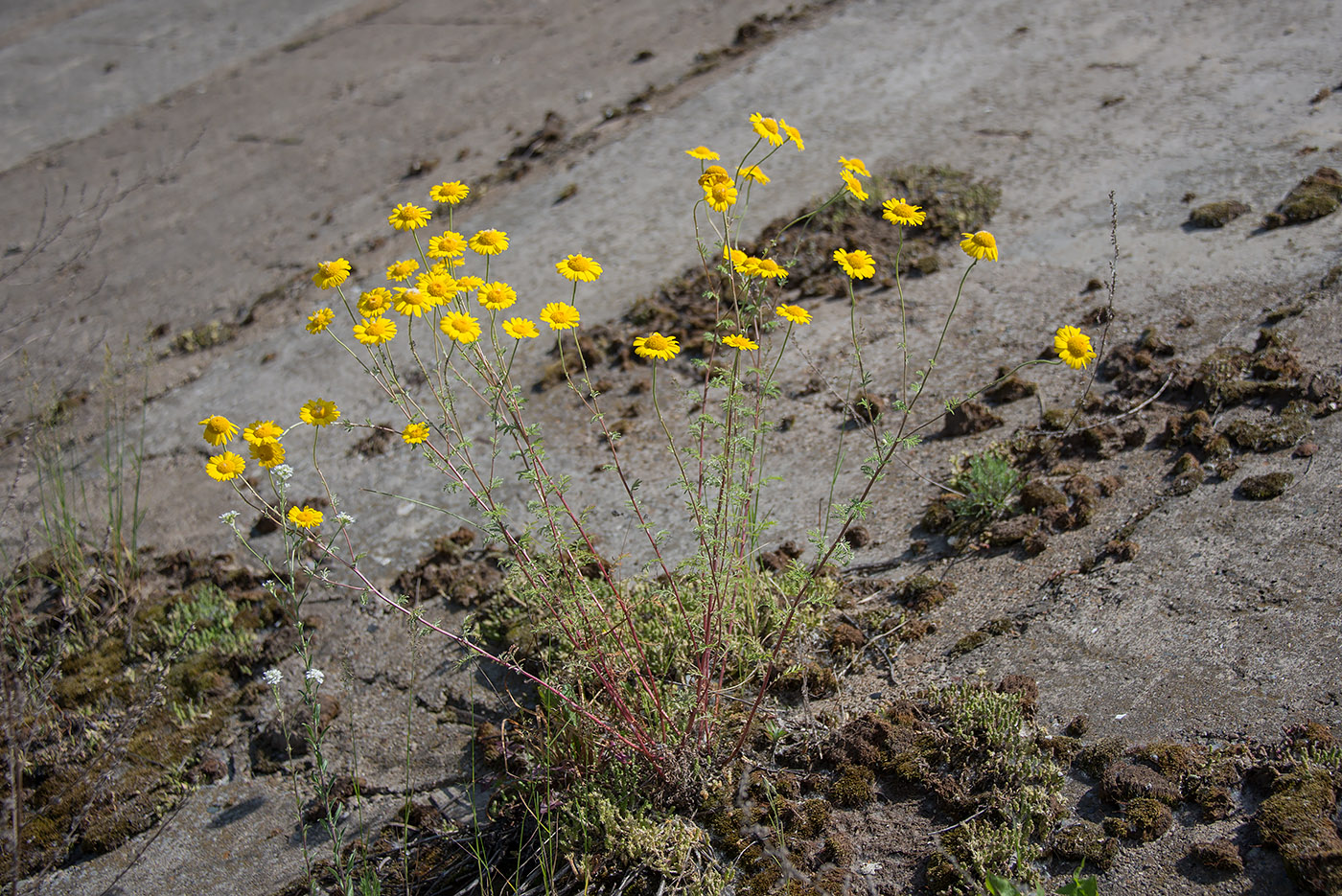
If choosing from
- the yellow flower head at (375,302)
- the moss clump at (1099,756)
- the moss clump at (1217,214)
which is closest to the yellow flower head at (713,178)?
the yellow flower head at (375,302)

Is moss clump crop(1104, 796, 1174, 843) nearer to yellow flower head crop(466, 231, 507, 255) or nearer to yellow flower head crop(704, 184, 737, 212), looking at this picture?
yellow flower head crop(704, 184, 737, 212)

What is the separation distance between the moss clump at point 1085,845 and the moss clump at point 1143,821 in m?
0.03

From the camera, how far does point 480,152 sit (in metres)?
5.73

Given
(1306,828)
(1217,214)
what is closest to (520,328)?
(1306,828)

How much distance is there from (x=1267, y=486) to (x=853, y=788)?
141cm

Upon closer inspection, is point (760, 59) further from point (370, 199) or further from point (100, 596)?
point (100, 596)

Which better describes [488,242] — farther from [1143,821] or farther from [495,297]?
[1143,821]

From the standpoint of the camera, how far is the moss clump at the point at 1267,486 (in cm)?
255

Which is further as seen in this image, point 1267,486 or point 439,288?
point 1267,486

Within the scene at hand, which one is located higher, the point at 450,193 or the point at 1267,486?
the point at 450,193

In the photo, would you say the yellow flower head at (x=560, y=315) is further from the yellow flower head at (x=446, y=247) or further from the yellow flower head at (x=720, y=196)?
the yellow flower head at (x=720, y=196)

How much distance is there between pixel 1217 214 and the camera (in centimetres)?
368

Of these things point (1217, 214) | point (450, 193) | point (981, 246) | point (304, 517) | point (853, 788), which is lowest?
point (853, 788)

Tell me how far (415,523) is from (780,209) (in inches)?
89.4
